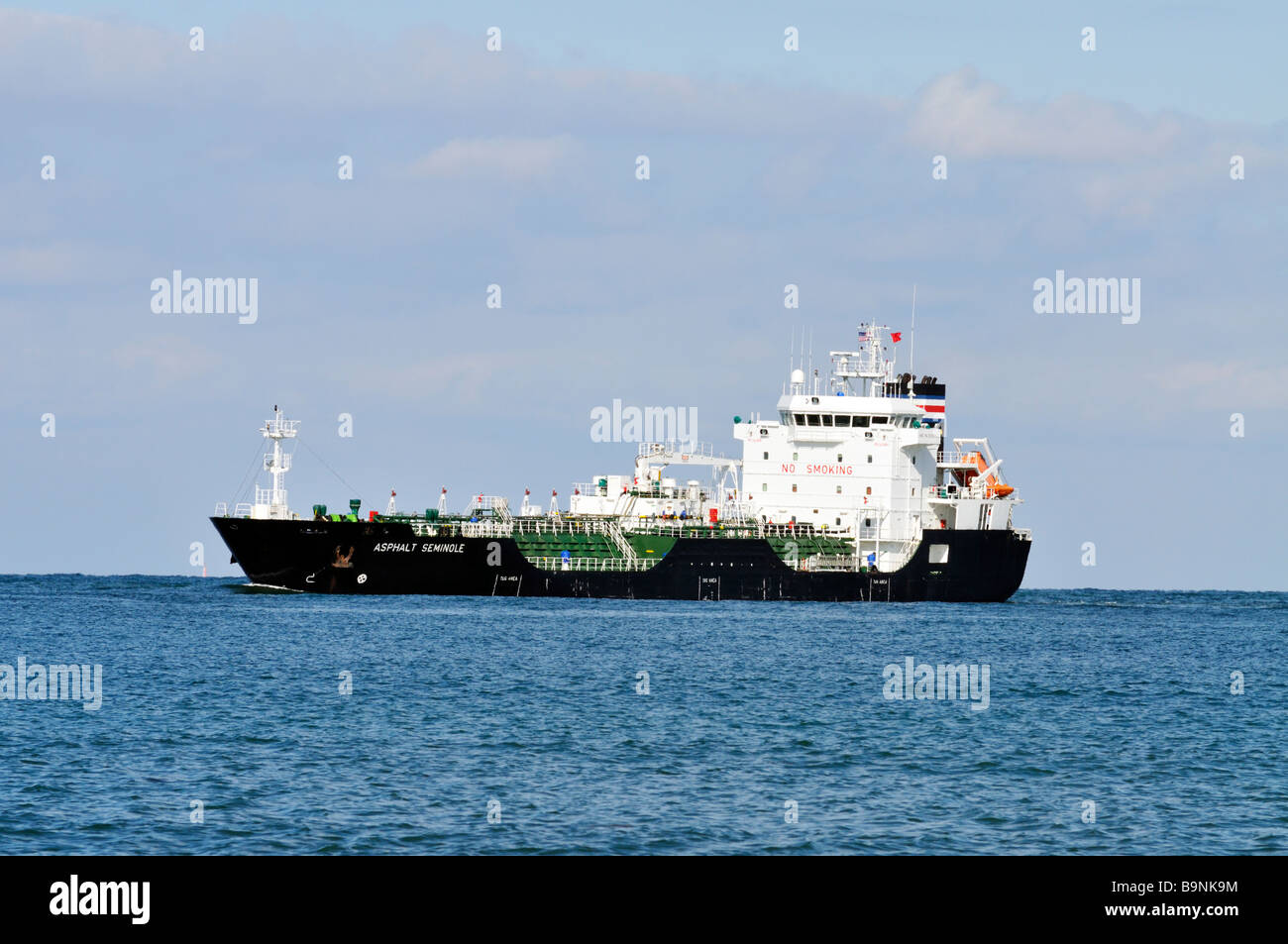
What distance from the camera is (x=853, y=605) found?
75625 mm

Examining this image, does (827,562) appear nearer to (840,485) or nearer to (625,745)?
(840,485)

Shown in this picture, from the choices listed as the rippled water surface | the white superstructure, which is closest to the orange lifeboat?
the white superstructure

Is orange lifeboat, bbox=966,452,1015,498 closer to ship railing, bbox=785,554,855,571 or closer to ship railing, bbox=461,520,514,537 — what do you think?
ship railing, bbox=785,554,855,571

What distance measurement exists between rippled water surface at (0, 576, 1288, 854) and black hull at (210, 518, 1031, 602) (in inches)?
522

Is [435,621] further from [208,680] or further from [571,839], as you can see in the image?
[571,839]

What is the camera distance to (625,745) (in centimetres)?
2945

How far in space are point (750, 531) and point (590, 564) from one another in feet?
27.7

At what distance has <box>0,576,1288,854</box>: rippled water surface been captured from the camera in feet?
70.7

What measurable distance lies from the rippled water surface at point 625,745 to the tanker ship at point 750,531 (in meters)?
14.0

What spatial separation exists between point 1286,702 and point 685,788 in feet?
77.4

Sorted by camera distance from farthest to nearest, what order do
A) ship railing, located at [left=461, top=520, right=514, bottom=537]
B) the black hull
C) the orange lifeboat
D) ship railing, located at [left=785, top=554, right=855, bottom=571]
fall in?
the orange lifeboat → ship railing, located at [left=785, top=554, right=855, bottom=571] → ship railing, located at [left=461, top=520, right=514, bottom=537] → the black hull
